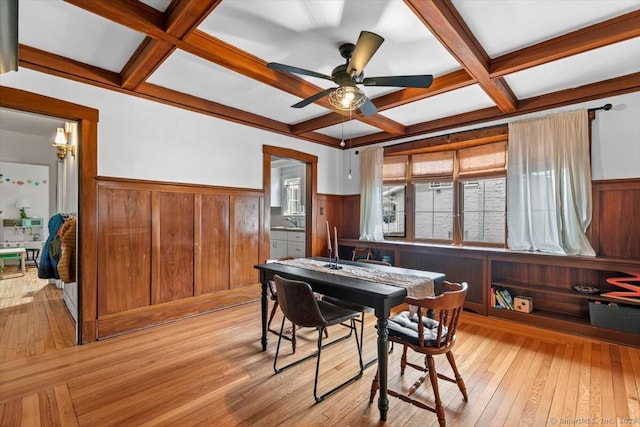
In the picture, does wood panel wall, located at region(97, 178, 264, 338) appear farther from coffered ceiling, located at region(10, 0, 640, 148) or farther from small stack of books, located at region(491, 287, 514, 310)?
small stack of books, located at region(491, 287, 514, 310)

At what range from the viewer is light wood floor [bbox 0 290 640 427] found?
6.11 feet

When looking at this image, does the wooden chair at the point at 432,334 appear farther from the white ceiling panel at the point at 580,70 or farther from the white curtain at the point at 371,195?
the white curtain at the point at 371,195

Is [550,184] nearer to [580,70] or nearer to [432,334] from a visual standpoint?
[580,70]

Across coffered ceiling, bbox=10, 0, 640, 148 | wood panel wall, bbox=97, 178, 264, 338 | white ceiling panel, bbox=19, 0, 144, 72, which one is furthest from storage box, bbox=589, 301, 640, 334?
white ceiling panel, bbox=19, 0, 144, 72

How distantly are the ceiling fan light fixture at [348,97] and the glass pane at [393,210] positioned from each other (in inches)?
103

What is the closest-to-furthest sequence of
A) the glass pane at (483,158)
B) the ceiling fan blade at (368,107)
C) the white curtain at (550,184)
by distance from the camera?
the ceiling fan blade at (368,107) < the white curtain at (550,184) < the glass pane at (483,158)

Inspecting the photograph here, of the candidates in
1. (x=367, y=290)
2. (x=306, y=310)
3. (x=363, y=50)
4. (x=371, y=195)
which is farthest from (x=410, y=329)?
(x=371, y=195)

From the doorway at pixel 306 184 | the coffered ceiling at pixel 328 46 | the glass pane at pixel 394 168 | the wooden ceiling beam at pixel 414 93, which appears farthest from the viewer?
the glass pane at pixel 394 168

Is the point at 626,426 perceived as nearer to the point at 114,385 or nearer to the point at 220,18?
the point at 114,385

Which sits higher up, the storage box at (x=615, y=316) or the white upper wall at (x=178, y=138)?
the white upper wall at (x=178, y=138)

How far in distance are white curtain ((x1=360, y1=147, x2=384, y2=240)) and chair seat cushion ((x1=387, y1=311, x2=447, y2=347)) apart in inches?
106

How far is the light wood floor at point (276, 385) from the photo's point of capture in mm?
1861

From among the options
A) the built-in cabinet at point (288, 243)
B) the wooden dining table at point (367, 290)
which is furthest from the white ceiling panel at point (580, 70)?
the built-in cabinet at point (288, 243)

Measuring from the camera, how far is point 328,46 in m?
2.40
